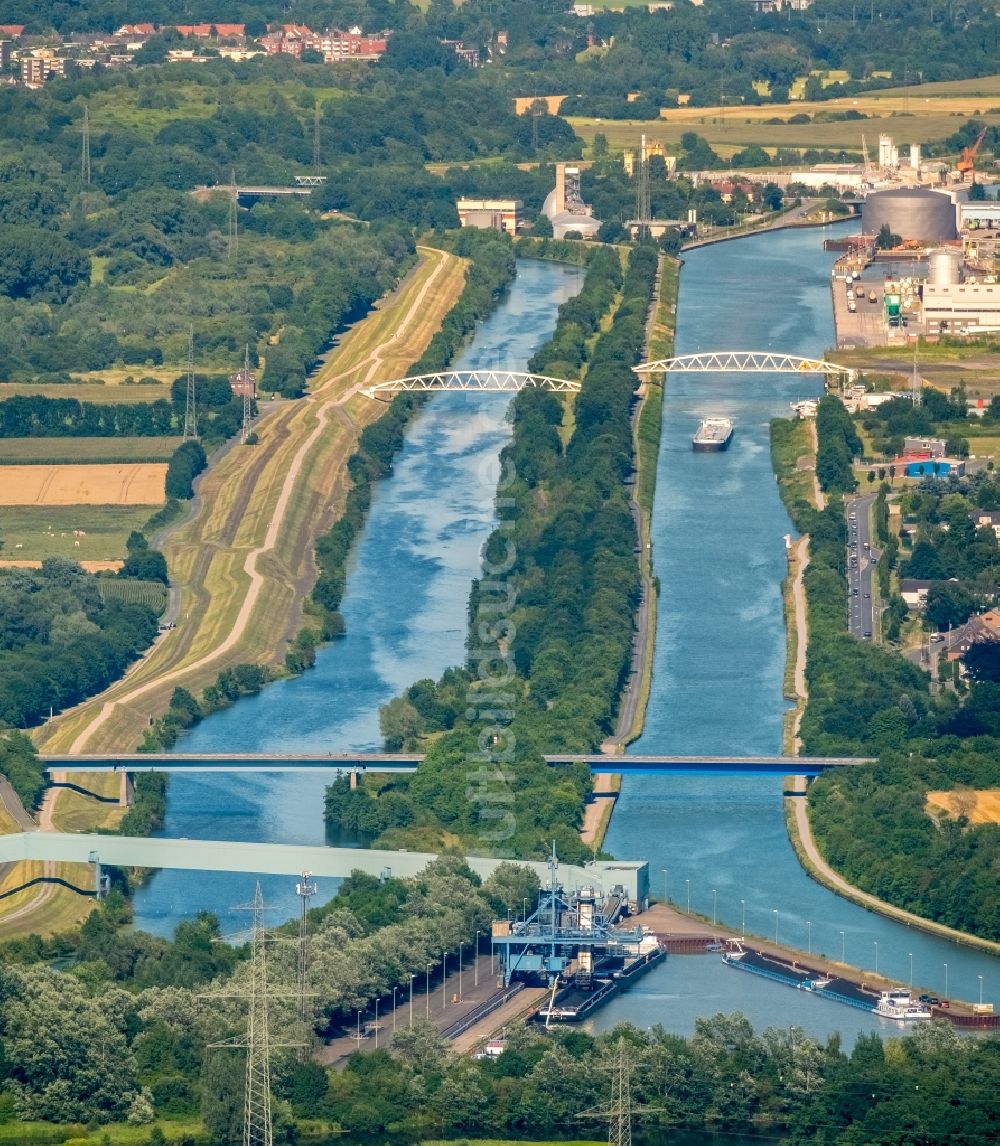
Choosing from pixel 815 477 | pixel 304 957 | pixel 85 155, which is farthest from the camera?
pixel 85 155

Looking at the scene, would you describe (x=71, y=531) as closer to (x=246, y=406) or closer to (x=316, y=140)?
(x=246, y=406)

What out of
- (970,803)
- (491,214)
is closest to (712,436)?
(970,803)

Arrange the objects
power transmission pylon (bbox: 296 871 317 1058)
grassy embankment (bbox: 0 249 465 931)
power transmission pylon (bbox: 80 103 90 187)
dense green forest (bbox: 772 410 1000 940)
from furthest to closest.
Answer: power transmission pylon (bbox: 80 103 90 187)
grassy embankment (bbox: 0 249 465 931)
dense green forest (bbox: 772 410 1000 940)
power transmission pylon (bbox: 296 871 317 1058)

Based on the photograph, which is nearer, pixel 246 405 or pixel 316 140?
pixel 246 405

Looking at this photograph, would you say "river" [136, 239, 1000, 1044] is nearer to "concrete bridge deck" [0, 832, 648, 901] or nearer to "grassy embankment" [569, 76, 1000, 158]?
"concrete bridge deck" [0, 832, 648, 901]

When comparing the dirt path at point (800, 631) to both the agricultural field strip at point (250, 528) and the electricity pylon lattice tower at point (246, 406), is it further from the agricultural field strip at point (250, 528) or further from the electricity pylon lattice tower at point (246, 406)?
the electricity pylon lattice tower at point (246, 406)

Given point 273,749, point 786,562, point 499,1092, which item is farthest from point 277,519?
point 499,1092

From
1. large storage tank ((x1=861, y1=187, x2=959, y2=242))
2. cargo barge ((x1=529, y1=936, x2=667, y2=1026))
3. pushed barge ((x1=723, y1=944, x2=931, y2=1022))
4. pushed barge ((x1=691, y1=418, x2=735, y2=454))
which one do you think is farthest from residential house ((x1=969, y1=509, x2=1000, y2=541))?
large storage tank ((x1=861, y1=187, x2=959, y2=242))
